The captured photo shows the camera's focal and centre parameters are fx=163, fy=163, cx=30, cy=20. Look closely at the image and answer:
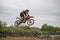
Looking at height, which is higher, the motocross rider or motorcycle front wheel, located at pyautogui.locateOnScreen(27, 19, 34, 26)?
the motocross rider

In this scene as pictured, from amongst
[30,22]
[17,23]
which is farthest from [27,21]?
[17,23]

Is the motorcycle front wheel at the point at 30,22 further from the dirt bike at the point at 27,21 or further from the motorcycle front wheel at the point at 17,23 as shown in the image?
the motorcycle front wheel at the point at 17,23

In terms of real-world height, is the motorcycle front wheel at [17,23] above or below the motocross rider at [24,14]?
below

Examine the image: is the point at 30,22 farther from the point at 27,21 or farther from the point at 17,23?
the point at 17,23

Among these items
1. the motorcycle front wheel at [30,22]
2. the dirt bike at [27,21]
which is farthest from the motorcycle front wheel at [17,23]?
the motorcycle front wheel at [30,22]

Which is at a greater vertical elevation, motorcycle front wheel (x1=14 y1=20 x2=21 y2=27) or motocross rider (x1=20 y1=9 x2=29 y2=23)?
motocross rider (x1=20 y1=9 x2=29 y2=23)

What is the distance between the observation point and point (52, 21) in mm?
2584

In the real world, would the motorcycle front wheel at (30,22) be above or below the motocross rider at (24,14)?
below

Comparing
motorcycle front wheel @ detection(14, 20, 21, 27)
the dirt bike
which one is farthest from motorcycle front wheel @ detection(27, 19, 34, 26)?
motorcycle front wheel @ detection(14, 20, 21, 27)

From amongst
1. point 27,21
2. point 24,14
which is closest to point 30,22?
point 27,21

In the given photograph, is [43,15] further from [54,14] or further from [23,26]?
[23,26]

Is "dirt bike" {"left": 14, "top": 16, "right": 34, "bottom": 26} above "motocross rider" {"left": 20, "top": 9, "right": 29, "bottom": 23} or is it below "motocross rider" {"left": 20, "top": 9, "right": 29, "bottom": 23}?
below

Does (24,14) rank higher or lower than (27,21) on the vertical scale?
higher

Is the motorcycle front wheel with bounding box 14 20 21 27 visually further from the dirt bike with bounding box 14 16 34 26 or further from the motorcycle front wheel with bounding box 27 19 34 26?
the motorcycle front wheel with bounding box 27 19 34 26
